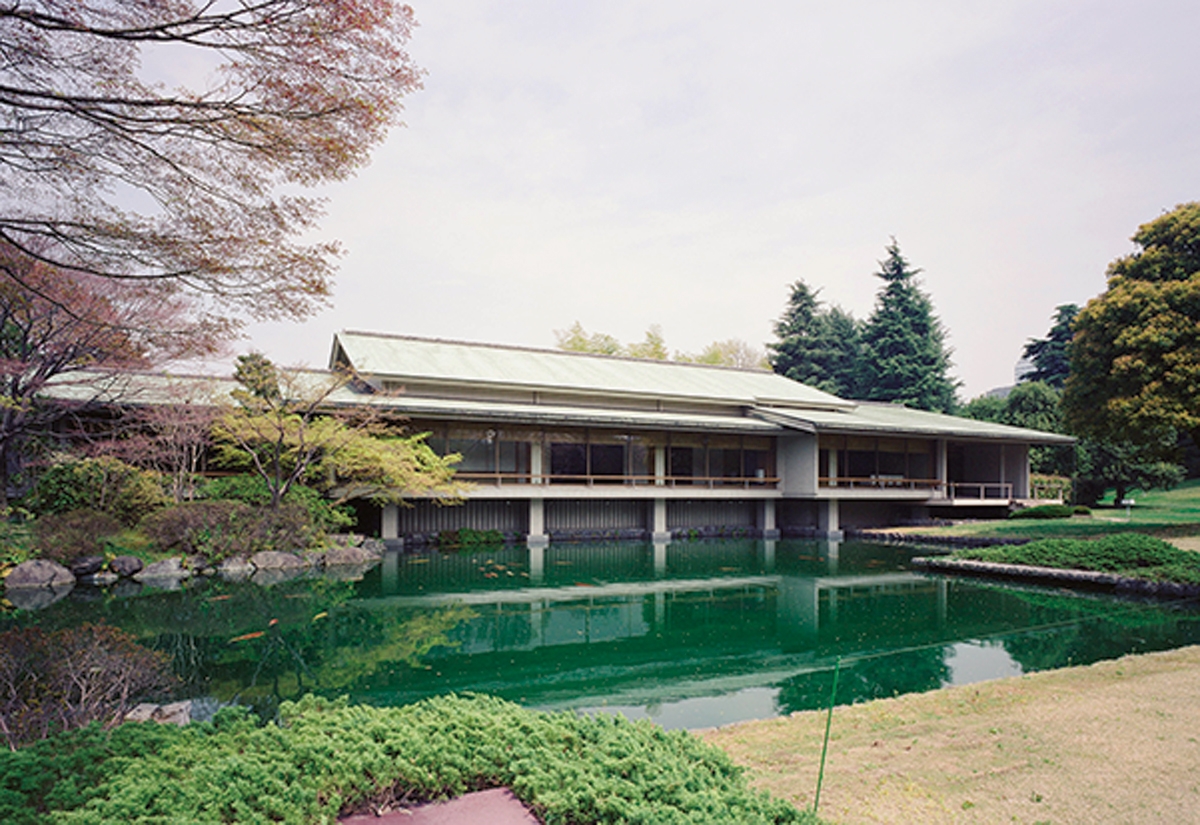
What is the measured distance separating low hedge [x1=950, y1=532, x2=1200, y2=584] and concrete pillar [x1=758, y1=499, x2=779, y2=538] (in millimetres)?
8370

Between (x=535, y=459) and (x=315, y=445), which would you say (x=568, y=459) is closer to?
(x=535, y=459)

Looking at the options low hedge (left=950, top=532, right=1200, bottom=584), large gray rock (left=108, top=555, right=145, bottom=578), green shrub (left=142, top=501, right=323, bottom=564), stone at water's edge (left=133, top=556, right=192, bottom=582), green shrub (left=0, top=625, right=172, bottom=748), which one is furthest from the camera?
green shrub (left=142, top=501, right=323, bottom=564)

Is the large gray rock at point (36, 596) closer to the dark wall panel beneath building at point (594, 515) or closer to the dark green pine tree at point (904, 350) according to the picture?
the dark wall panel beneath building at point (594, 515)

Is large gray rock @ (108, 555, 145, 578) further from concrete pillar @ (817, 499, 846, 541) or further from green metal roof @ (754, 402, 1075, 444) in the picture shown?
concrete pillar @ (817, 499, 846, 541)

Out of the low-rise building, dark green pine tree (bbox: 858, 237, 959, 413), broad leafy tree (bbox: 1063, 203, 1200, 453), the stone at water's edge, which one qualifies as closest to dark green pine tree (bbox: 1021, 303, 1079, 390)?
dark green pine tree (bbox: 858, 237, 959, 413)

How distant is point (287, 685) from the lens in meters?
6.50

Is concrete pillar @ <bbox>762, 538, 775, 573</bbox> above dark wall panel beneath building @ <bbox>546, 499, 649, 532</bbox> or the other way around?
the other way around

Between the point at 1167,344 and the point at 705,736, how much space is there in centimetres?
1577

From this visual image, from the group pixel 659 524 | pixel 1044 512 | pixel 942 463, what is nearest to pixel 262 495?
pixel 659 524

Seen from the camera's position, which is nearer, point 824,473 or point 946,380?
point 824,473

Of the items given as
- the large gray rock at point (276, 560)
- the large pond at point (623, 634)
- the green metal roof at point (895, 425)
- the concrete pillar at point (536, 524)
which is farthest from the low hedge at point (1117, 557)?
the large gray rock at point (276, 560)

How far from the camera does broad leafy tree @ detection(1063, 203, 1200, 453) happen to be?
15.6m

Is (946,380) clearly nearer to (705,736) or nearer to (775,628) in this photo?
(775,628)

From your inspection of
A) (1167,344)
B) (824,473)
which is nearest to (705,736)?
(1167,344)
